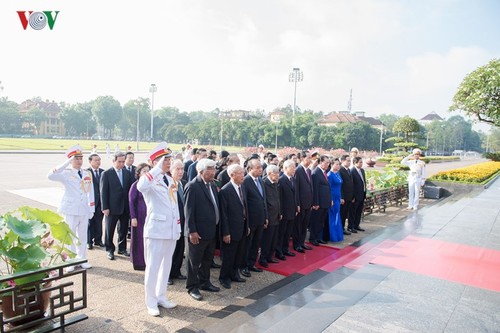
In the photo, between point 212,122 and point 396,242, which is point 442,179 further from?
point 212,122

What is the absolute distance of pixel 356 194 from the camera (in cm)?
780

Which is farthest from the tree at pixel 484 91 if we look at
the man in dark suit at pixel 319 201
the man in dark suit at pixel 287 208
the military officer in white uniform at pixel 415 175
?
the man in dark suit at pixel 287 208

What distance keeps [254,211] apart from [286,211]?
97cm

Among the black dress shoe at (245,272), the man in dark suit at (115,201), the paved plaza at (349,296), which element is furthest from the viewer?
the man in dark suit at (115,201)

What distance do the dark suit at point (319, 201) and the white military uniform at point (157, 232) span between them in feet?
11.1

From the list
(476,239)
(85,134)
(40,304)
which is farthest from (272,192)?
(85,134)

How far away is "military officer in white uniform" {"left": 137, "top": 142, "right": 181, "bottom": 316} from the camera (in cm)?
376

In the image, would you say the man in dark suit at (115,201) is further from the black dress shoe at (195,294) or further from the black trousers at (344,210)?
the black trousers at (344,210)

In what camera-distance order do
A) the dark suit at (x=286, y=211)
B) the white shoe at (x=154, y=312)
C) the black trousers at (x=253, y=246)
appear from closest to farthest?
the white shoe at (x=154, y=312)
the black trousers at (x=253, y=246)
the dark suit at (x=286, y=211)

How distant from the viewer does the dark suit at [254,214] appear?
500cm

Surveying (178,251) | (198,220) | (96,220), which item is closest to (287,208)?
(178,251)

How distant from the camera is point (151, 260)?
150 inches

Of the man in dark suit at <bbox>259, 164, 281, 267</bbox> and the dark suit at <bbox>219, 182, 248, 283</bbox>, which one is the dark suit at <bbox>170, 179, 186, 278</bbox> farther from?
the man in dark suit at <bbox>259, 164, 281, 267</bbox>

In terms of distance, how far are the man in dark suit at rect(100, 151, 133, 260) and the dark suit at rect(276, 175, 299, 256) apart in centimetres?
252
